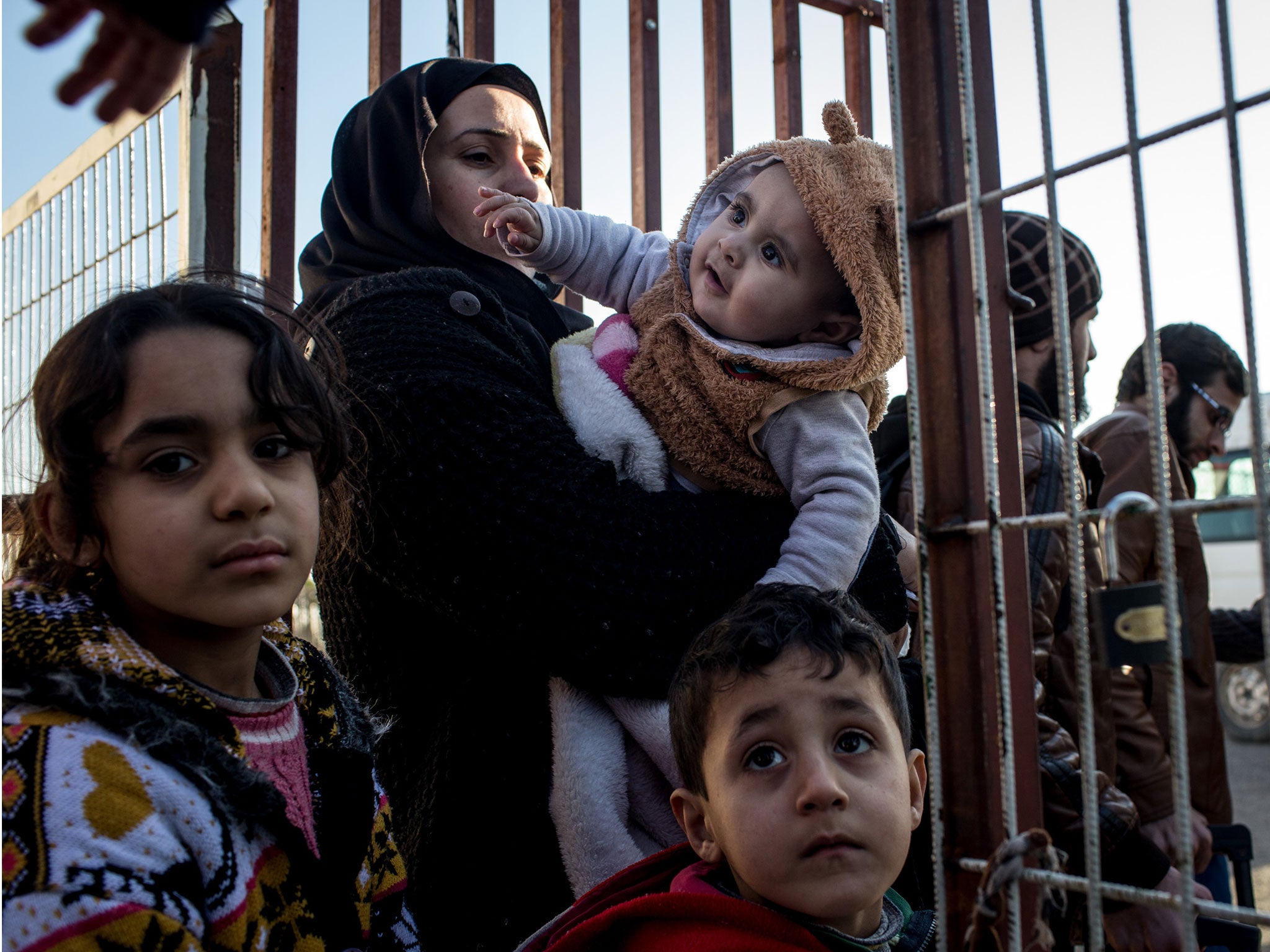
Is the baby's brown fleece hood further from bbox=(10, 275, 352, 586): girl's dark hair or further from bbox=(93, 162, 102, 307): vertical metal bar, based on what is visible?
bbox=(93, 162, 102, 307): vertical metal bar

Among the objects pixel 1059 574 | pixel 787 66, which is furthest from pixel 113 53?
pixel 787 66

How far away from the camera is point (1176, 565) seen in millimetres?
2582

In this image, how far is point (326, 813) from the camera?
4.01ft

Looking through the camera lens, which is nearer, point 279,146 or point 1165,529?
point 1165,529

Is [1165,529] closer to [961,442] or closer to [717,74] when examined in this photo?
[961,442]

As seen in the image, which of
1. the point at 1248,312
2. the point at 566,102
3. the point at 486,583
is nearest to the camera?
the point at 1248,312

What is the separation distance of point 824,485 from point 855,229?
1.31ft

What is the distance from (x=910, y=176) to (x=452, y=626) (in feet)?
2.80

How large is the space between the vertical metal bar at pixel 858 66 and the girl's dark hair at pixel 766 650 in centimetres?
290

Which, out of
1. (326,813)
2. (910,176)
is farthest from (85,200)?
(910,176)

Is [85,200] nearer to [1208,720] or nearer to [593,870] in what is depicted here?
[593,870]

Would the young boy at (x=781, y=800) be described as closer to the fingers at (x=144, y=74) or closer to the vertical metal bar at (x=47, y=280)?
the fingers at (x=144, y=74)

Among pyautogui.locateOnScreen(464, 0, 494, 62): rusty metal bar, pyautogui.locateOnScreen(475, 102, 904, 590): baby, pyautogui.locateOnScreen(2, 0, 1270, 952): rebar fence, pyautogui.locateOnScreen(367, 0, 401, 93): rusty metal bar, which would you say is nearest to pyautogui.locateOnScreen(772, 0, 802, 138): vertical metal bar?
pyautogui.locateOnScreen(464, 0, 494, 62): rusty metal bar

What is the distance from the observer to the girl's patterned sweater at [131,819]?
0.89 m
